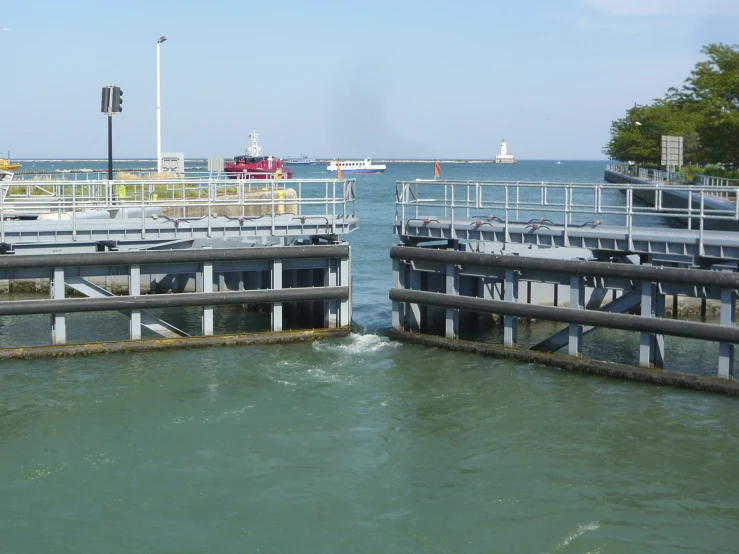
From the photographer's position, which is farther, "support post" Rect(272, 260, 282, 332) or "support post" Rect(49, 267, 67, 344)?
"support post" Rect(272, 260, 282, 332)

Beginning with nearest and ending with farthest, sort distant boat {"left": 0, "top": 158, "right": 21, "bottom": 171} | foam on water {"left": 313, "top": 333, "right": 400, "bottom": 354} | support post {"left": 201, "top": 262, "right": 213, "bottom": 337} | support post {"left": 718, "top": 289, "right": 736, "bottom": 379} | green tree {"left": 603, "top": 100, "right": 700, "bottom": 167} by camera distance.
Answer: support post {"left": 718, "top": 289, "right": 736, "bottom": 379} < support post {"left": 201, "top": 262, "right": 213, "bottom": 337} < foam on water {"left": 313, "top": 333, "right": 400, "bottom": 354} < distant boat {"left": 0, "top": 158, "right": 21, "bottom": 171} < green tree {"left": 603, "top": 100, "right": 700, "bottom": 167}

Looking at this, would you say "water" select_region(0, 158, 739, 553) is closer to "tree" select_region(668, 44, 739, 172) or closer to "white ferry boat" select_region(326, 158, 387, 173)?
"tree" select_region(668, 44, 739, 172)

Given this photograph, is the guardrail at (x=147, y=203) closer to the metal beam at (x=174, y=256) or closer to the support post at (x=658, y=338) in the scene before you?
the metal beam at (x=174, y=256)

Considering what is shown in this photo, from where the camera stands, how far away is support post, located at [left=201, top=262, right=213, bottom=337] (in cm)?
2003

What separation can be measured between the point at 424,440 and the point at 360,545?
12.1 feet

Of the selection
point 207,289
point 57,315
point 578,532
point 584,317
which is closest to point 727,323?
point 584,317

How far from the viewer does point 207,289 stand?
20.1 meters

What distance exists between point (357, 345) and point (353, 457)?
21.5 ft

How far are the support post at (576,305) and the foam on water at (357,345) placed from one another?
13.1 feet

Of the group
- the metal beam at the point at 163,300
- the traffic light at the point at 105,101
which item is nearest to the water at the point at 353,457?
the metal beam at the point at 163,300

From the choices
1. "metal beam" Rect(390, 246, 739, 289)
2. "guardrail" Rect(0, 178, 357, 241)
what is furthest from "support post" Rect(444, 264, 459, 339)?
"guardrail" Rect(0, 178, 357, 241)

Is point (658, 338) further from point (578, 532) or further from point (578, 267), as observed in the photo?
point (578, 532)

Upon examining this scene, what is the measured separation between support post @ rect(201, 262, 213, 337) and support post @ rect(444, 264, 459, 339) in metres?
5.02

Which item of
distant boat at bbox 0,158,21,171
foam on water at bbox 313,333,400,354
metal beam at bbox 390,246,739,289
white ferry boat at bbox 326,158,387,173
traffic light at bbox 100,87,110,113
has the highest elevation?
white ferry boat at bbox 326,158,387,173
